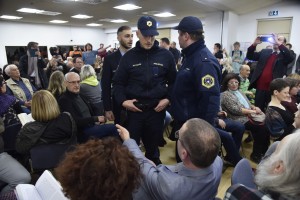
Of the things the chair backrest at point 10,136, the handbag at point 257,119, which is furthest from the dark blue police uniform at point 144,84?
the handbag at point 257,119

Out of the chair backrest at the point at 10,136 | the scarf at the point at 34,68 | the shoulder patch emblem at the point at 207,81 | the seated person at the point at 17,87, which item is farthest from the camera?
the scarf at the point at 34,68

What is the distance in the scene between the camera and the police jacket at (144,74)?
6.55ft

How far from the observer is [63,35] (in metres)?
13.4

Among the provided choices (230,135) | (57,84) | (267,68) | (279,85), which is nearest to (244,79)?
(267,68)

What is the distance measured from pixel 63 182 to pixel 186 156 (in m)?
0.54

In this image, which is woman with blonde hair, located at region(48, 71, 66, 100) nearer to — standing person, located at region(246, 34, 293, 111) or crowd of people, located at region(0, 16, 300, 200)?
crowd of people, located at region(0, 16, 300, 200)

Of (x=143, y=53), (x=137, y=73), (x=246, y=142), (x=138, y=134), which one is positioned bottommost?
(x=246, y=142)

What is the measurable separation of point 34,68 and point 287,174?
5.33 metres

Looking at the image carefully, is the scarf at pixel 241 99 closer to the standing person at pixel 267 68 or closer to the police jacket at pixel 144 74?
the standing person at pixel 267 68

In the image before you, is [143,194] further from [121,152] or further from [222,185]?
[222,185]

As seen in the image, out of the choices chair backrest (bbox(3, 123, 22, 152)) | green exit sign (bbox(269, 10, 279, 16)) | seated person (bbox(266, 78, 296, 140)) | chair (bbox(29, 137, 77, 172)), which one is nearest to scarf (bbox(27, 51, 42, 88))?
chair backrest (bbox(3, 123, 22, 152))

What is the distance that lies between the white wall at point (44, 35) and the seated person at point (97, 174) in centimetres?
1244

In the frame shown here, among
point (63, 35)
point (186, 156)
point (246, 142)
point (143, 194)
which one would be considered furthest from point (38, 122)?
point (63, 35)

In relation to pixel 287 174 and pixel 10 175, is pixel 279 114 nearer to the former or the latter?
pixel 287 174
